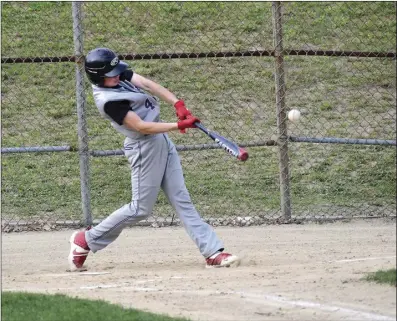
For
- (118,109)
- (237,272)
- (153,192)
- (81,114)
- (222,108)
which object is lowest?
(237,272)

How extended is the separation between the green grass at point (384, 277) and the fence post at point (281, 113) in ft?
11.8

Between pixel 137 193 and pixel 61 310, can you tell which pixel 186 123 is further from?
pixel 61 310

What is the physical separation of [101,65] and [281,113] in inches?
122

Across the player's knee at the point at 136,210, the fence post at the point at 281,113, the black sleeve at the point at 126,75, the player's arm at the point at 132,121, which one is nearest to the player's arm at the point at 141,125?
the player's arm at the point at 132,121

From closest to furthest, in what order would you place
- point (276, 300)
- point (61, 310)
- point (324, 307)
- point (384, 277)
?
point (324, 307) < point (61, 310) < point (384, 277) < point (276, 300)

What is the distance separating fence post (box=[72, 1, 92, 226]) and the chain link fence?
0.01m

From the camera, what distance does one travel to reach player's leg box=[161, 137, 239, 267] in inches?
318

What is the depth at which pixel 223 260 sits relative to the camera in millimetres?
8039

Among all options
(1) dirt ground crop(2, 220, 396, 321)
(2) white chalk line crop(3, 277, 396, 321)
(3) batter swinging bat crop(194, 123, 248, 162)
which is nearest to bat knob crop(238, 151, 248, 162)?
(3) batter swinging bat crop(194, 123, 248, 162)

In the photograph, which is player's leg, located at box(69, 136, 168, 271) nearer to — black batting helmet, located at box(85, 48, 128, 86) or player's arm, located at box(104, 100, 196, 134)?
player's arm, located at box(104, 100, 196, 134)

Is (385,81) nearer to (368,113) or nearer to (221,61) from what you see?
(368,113)

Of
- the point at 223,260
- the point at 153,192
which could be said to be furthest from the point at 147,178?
the point at 223,260

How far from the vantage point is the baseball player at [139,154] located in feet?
25.9

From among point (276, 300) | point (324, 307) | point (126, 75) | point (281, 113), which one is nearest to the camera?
point (324, 307)
